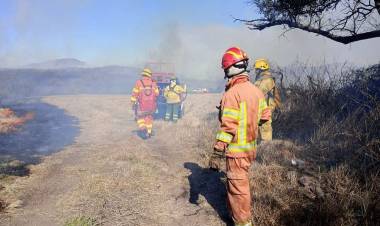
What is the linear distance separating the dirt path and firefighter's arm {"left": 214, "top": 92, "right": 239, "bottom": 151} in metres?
1.19

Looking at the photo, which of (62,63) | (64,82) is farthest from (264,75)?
(62,63)

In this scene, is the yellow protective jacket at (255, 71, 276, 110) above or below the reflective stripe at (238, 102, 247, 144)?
above

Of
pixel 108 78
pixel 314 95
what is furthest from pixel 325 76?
pixel 108 78

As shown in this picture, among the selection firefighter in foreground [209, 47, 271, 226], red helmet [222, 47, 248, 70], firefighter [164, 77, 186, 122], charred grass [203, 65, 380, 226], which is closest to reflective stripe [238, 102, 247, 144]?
firefighter in foreground [209, 47, 271, 226]

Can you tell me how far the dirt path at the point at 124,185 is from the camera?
4.46 meters

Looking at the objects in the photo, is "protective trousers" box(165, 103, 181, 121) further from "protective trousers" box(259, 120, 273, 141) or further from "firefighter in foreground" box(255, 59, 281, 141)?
"protective trousers" box(259, 120, 273, 141)

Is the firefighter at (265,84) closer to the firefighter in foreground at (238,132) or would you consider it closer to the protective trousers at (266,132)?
the protective trousers at (266,132)

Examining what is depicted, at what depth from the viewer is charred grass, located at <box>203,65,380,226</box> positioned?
13.1ft

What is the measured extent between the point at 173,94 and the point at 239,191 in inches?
331

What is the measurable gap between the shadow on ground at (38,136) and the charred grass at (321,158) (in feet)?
13.0

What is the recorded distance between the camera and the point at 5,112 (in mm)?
11969

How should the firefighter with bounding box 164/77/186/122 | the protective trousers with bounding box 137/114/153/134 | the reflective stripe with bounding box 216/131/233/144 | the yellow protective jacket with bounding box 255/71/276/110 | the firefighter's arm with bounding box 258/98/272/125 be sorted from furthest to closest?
the firefighter with bounding box 164/77/186/122, the protective trousers with bounding box 137/114/153/134, the yellow protective jacket with bounding box 255/71/276/110, the firefighter's arm with bounding box 258/98/272/125, the reflective stripe with bounding box 216/131/233/144

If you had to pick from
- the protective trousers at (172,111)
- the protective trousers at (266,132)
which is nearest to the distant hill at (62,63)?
the protective trousers at (172,111)

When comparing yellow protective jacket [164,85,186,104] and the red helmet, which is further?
yellow protective jacket [164,85,186,104]
